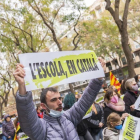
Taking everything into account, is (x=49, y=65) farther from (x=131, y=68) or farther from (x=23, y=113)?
(x=131, y=68)

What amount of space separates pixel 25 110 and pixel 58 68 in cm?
61

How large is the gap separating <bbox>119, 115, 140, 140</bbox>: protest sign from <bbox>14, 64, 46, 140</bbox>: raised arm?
1.66m

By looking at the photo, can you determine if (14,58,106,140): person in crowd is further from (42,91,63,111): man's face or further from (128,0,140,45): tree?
(128,0,140,45): tree

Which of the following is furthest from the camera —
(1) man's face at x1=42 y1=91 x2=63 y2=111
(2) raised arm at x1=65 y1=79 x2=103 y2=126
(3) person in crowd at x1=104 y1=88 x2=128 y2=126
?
(3) person in crowd at x1=104 y1=88 x2=128 y2=126

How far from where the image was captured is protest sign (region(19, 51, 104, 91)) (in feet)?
6.21

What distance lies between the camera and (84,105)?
7.41 ft

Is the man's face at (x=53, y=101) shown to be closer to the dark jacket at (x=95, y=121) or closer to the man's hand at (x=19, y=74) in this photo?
the man's hand at (x=19, y=74)

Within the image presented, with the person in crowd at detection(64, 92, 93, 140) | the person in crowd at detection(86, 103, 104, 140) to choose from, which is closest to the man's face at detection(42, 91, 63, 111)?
the person in crowd at detection(64, 92, 93, 140)

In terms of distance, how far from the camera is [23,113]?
67.4 inches

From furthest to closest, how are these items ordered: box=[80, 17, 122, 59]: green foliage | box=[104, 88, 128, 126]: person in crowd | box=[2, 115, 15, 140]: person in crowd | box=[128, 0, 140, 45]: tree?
box=[80, 17, 122, 59]: green foliage
box=[128, 0, 140, 45]: tree
box=[2, 115, 15, 140]: person in crowd
box=[104, 88, 128, 126]: person in crowd

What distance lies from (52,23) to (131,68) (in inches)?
329

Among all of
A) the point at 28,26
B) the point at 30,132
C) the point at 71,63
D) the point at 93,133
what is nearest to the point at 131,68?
the point at 93,133

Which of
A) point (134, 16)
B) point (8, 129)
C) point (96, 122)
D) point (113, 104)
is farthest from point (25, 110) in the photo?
point (134, 16)

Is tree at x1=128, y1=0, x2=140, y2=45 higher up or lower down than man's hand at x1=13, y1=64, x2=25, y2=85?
higher up
